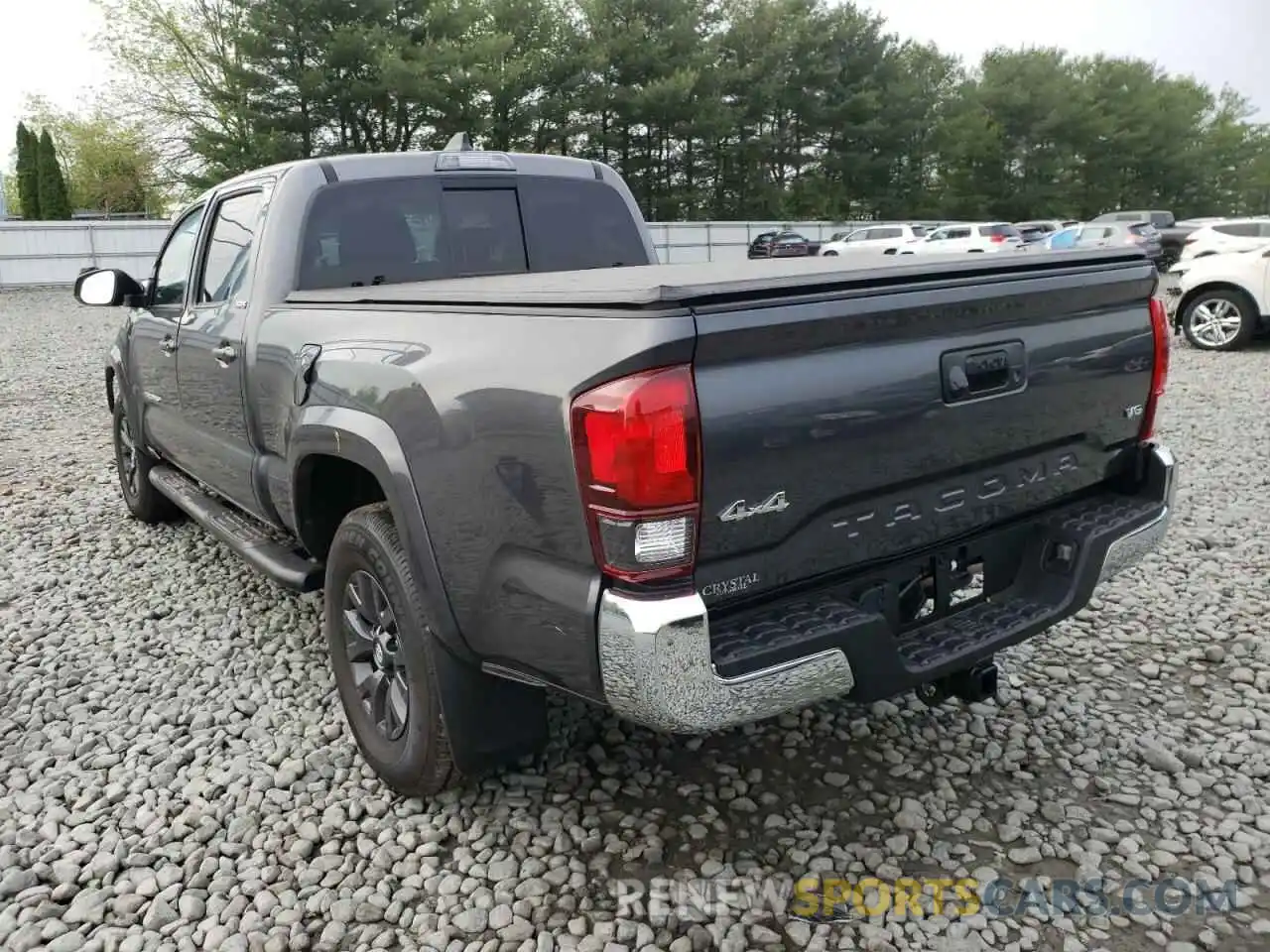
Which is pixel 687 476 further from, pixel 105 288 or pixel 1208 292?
pixel 1208 292

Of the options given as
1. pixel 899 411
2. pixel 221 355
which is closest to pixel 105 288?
pixel 221 355

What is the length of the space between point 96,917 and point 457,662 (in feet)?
3.69

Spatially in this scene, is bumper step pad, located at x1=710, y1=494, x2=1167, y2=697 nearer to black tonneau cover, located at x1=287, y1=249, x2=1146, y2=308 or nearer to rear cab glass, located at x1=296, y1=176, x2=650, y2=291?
black tonneau cover, located at x1=287, y1=249, x2=1146, y2=308

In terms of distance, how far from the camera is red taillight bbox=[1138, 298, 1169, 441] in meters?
3.08

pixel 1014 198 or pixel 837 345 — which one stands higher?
pixel 837 345

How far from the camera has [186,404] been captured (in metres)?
4.54

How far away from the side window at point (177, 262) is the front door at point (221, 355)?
10.2 inches

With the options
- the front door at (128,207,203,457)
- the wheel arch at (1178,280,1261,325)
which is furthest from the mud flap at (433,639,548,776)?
the wheel arch at (1178,280,1261,325)

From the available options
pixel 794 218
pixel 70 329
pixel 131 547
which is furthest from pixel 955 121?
pixel 131 547

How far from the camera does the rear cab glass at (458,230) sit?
384cm

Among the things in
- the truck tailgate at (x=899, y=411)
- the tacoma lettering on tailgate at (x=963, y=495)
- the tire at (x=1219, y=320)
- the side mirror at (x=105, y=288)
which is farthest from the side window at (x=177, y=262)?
the tire at (x=1219, y=320)

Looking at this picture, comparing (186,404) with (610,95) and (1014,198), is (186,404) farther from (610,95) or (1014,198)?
(1014,198)

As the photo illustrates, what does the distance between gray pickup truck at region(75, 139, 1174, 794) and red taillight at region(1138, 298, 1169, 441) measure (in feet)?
0.05

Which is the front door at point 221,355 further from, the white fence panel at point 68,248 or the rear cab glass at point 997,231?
the rear cab glass at point 997,231
